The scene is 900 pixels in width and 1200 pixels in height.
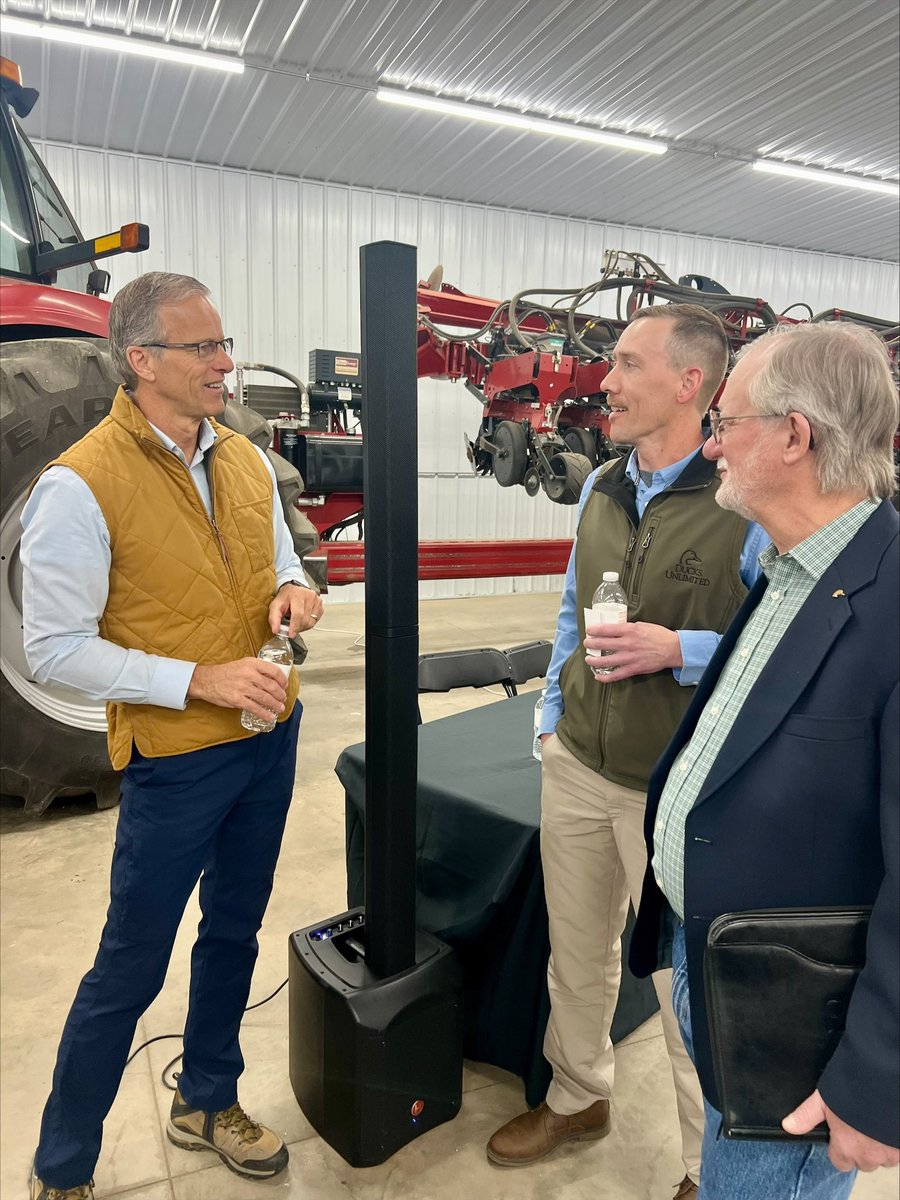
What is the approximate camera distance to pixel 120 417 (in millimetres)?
1470

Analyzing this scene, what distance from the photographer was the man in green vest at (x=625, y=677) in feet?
4.99

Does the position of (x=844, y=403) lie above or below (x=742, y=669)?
above

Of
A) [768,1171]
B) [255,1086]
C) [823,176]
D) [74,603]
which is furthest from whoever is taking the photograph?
[823,176]

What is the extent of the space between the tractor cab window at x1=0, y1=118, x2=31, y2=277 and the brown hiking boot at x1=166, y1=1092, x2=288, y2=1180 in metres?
3.03

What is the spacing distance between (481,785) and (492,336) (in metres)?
4.06

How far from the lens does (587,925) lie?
5.67ft

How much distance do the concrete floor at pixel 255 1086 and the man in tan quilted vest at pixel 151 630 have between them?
218mm

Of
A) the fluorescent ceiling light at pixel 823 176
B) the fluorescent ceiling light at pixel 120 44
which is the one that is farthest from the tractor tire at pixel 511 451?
the fluorescent ceiling light at pixel 823 176

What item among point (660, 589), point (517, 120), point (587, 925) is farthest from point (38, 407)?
point (517, 120)

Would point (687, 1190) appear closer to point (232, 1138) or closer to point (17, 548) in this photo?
point (232, 1138)

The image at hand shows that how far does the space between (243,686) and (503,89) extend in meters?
6.11

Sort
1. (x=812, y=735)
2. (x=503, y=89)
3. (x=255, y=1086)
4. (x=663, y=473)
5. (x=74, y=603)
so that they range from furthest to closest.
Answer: (x=503, y=89)
(x=255, y=1086)
(x=663, y=473)
(x=74, y=603)
(x=812, y=735)

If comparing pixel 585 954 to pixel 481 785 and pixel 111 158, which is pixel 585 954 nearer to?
pixel 481 785

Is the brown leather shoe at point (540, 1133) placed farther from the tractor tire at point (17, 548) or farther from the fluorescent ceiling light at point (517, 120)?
the fluorescent ceiling light at point (517, 120)
